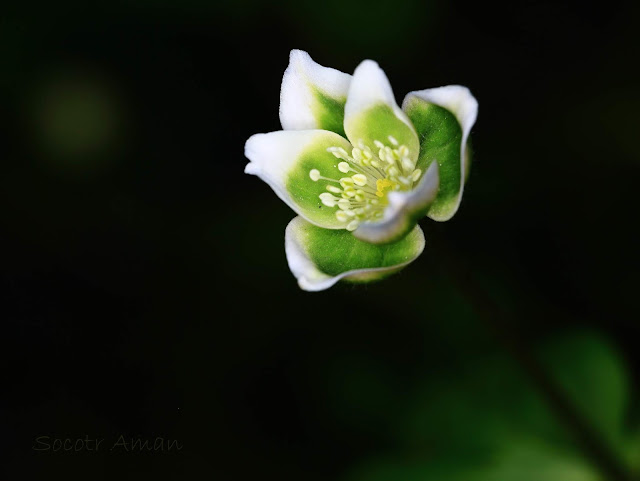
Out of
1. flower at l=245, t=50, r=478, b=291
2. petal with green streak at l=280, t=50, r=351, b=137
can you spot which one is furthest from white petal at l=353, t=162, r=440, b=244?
petal with green streak at l=280, t=50, r=351, b=137

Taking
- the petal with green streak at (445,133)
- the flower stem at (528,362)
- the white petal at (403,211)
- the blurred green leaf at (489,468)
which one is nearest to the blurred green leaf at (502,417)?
the blurred green leaf at (489,468)

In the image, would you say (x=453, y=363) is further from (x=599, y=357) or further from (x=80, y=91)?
(x=80, y=91)

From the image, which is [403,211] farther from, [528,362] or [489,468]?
[489,468]

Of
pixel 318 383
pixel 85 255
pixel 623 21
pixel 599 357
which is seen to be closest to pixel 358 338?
pixel 318 383

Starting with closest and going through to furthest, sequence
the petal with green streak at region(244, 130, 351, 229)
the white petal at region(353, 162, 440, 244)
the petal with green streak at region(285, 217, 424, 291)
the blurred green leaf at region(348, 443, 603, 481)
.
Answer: the white petal at region(353, 162, 440, 244), the petal with green streak at region(285, 217, 424, 291), the petal with green streak at region(244, 130, 351, 229), the blurred green leaf at region(348, 443, 603, 481)

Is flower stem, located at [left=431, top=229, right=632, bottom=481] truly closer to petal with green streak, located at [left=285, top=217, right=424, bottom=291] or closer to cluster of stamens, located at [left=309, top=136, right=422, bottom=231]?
petal with green streak, located at [left=285, top=217, right=424, bottom=291]

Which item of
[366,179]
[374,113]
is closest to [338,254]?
[366,179]
